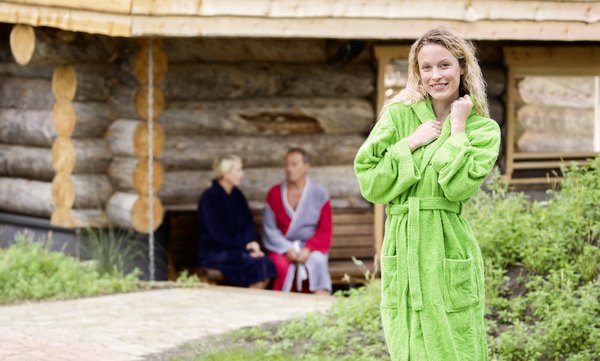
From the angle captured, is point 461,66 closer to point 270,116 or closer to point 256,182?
point 270,116

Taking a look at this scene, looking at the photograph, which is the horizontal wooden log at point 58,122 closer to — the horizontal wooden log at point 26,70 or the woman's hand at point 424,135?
the horizontal wooden log at point 26,70

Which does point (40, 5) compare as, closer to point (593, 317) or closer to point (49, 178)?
point (49, 178)

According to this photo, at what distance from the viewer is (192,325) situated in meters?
8.27

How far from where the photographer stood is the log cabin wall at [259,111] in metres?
11.3

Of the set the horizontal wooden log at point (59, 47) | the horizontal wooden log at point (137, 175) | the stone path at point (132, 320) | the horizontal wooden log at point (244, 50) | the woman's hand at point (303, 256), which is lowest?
the stone path at point (132, 320)

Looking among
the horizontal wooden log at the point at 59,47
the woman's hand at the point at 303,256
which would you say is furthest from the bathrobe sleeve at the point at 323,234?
the horizontal wooden log at the point at 59,47

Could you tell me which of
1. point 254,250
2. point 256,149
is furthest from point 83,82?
point 254,250

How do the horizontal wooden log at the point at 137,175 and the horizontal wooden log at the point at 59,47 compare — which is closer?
the horizontal wooden log at the point at 59,47

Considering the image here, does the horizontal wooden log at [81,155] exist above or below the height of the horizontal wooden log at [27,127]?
below

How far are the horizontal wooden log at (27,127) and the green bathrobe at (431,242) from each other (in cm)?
708

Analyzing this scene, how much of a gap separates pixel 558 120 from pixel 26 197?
6101 millimetres

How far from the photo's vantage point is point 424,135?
4.81m

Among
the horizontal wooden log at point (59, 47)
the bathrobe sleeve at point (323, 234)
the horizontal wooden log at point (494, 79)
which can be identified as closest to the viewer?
the horizontal wooden log at point (59, 47)

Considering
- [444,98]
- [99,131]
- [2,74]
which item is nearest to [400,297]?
[444,98]
